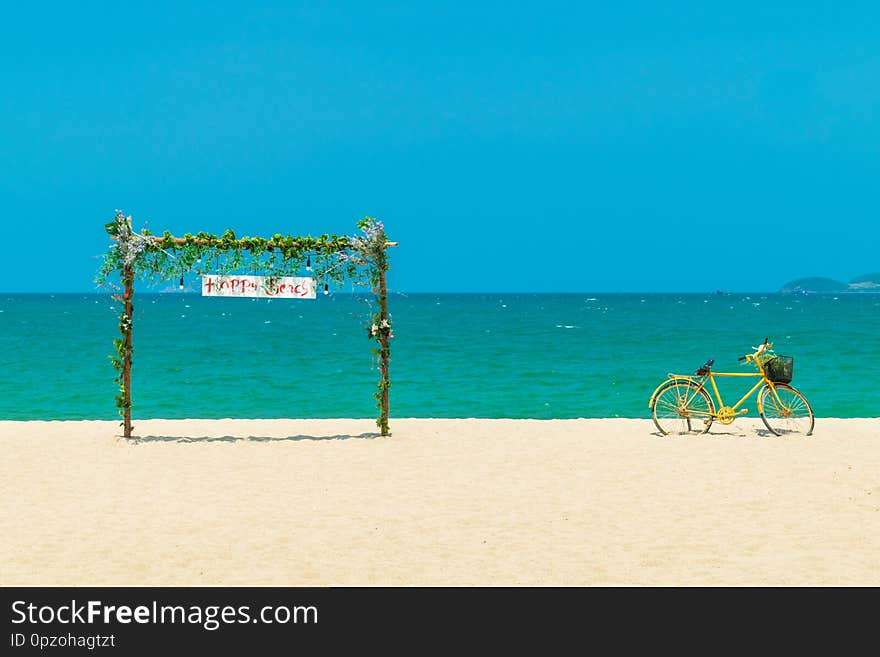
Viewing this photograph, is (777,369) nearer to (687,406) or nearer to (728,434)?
(728,434)

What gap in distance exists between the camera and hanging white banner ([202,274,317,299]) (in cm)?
1412

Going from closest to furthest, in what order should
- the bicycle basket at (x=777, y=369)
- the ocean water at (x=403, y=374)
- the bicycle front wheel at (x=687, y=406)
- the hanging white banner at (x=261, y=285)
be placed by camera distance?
the hanging white banner at (x=261, y=285), the bicycle basket at (x=777, y=369), the bicycle front wheel at (x=687, y=406), the ocean water at (x=403, y=374)

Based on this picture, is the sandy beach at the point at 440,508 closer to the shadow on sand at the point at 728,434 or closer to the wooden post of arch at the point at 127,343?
the shadow on sand at the point at 728,434

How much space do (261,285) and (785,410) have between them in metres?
8.36

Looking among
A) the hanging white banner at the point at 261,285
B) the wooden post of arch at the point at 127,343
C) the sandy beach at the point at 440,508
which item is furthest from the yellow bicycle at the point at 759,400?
the wooden post of arch at the point at 127,343

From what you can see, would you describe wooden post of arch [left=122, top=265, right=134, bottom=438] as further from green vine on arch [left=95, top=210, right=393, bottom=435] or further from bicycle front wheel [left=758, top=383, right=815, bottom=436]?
bicycle front wheel [left=758, top=383, right=815, bottom=436]

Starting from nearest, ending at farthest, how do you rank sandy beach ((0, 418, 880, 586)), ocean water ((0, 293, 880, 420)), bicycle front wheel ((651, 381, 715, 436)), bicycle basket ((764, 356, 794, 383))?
sandy beach ((0, 418, 880, 586)) → bicycle basket ((764, 356, 794, 383)) → bicycle front wheel ((651, 381, 715, 436)) → ocean water ((0, 293, 880, 420))

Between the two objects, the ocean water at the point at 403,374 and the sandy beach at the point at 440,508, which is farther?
the ocean water at the point at 403,374

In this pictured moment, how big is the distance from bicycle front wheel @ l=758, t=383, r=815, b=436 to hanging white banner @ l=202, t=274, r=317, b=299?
23.6 feet

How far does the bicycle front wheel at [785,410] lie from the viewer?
1448 centimetres

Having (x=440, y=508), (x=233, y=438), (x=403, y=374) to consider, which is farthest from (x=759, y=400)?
(x=403, y=374)

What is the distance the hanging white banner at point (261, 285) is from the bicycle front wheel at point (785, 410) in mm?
7189

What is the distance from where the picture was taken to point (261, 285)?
14234 millimetres

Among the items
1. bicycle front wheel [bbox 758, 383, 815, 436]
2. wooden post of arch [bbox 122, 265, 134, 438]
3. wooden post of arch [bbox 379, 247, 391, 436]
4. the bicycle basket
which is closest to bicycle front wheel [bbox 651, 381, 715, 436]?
bicycle front wheel [bbox 758, 383, 815, 436]
